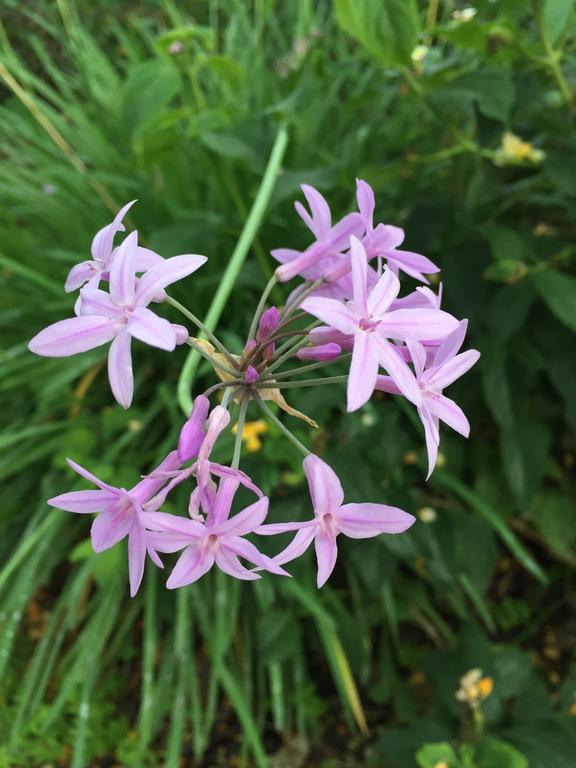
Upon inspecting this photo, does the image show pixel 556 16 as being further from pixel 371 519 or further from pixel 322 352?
pixel 371 519

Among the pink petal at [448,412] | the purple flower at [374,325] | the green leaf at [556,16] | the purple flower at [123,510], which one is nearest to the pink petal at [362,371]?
the purple flower at [374,325]

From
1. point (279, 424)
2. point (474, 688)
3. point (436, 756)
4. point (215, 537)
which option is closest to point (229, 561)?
point (215, 537)

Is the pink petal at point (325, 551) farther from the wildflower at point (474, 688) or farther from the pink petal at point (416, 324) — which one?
the wildflower at point (474, 688)

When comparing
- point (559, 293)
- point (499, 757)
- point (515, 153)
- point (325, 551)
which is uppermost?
point (515, 153)

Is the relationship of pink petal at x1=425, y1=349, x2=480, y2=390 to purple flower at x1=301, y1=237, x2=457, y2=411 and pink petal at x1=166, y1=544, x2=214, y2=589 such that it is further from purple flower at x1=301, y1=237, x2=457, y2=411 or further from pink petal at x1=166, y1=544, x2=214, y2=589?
pink petal at x1=166, y1=544, x2=214, y2=589

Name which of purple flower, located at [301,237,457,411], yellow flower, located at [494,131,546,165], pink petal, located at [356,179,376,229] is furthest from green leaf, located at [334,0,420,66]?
purple flower, located at [301,237,457,411]

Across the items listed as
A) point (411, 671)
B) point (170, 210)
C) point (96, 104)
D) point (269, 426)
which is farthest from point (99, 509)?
point (96, 104)
